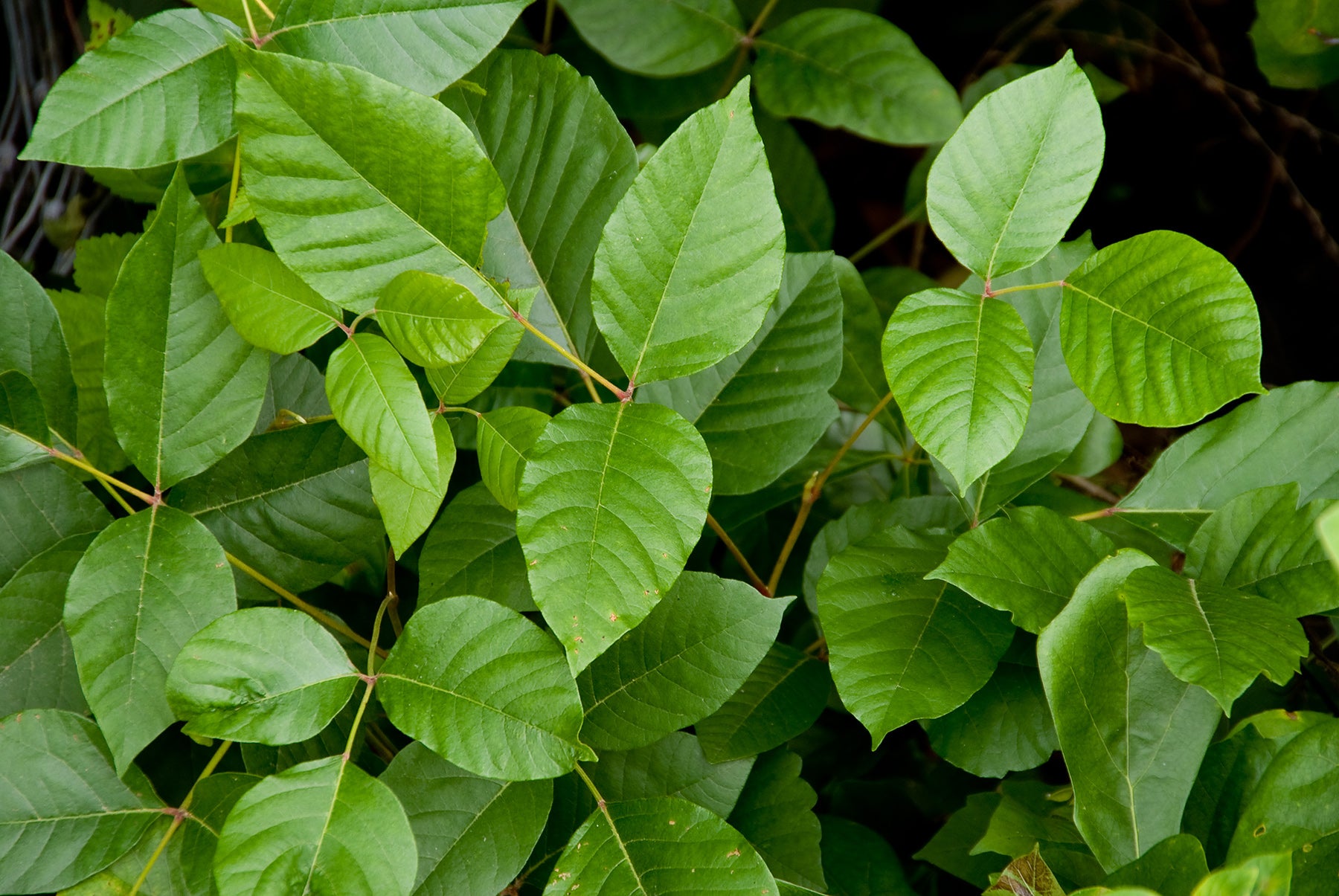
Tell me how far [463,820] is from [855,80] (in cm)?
85

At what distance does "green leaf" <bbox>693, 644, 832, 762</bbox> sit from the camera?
0.76 meters

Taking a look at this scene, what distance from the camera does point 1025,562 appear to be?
27.8 inches

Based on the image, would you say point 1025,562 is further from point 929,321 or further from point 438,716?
point 438,716

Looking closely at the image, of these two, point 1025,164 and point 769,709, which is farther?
point 769,709

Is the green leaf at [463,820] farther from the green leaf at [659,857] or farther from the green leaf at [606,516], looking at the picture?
the green leaf at [606,516]

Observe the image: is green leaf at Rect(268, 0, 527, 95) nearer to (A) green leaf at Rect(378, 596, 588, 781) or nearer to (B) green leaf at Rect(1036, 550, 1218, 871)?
(A) green leaf at Rect(378, 596, 588, 781)

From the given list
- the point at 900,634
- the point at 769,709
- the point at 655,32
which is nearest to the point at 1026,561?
the point at 900,634

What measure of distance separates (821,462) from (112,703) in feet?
2.14

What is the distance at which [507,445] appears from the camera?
63 centimetres

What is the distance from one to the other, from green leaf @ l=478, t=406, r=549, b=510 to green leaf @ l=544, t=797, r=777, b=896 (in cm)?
25

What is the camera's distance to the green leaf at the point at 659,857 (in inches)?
25.1

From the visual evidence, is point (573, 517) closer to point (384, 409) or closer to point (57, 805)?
point (384, 409)

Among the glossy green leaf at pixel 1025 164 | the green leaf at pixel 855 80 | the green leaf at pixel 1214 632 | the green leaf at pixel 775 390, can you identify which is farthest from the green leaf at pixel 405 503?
the green leaf at pixel 855 80

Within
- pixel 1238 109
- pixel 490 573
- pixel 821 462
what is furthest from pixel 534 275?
pixel 1238 109
